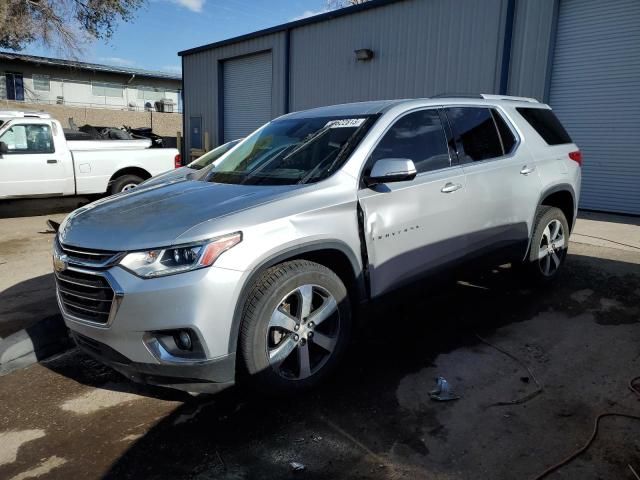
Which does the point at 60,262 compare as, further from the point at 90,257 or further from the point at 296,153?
the point at 296,153

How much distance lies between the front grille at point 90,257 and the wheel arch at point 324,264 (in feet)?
2.28

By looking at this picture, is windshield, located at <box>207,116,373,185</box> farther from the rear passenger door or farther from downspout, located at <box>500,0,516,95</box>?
downspout, located at <box>500,0,516,95</box>

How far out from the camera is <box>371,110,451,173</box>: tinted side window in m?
3.76

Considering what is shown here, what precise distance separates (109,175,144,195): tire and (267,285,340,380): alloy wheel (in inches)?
321

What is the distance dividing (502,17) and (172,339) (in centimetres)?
1094

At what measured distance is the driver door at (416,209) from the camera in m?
3.48

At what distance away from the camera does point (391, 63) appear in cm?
1359

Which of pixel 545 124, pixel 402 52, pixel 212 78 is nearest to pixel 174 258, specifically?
pixel 545 124

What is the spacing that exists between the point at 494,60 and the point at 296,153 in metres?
9.12

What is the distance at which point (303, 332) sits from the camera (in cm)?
316

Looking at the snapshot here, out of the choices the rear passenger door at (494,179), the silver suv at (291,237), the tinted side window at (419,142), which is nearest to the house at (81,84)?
the rear passenger door at (494,179)

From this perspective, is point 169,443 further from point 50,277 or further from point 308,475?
point 50,277

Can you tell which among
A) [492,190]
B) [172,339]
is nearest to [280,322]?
[172,339]

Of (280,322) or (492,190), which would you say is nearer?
(280,322)
